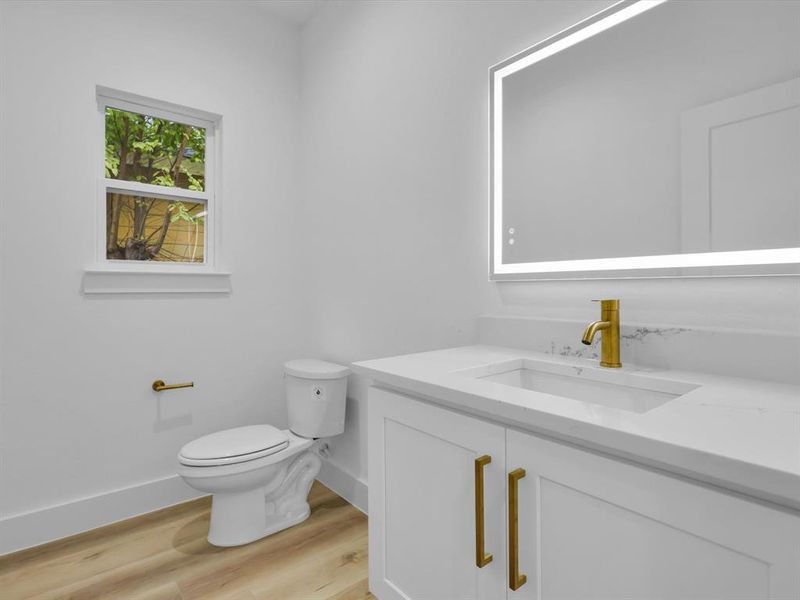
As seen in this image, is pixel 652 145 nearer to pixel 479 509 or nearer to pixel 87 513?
pixel 479 509

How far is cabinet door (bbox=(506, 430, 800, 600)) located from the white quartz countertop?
1.1 inches

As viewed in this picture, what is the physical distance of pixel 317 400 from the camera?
2074mm

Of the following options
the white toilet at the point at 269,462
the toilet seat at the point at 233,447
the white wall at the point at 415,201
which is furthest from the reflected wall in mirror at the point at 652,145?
the toilet seat at the point at 233,447

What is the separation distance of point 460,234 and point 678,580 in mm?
1201

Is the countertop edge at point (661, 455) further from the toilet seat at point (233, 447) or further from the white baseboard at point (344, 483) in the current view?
the white baseboard at point (344, 483)

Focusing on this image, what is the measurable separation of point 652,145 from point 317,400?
164 cm

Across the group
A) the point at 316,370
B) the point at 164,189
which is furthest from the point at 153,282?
the point at 316,370

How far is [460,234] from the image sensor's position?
5.35 feet

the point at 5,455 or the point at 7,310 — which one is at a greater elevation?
the point at 7,310

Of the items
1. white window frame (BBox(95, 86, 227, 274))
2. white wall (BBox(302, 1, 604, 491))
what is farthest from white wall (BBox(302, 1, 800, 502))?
white window frame (BBox(95, 86, 227, 274))

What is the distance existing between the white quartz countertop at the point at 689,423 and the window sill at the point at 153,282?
156cm

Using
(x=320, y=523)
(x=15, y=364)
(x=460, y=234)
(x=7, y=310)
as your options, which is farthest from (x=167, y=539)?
(x=460, y=234)

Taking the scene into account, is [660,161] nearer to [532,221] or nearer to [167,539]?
[532,221]

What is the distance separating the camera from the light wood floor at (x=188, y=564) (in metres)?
1.55
